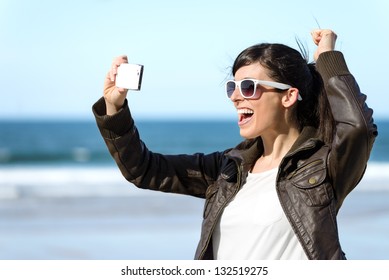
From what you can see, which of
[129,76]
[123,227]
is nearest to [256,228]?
[129,76]

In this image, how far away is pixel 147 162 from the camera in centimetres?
291

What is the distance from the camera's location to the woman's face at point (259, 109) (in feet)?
8.96

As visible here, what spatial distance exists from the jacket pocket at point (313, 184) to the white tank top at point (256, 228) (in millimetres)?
98

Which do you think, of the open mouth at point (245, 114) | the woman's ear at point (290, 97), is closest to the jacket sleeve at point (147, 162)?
the open mouth at point (245, 114)

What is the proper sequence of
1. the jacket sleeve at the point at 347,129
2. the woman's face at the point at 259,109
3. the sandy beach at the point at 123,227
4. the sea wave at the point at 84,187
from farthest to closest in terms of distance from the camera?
the sea wave at the point at 84,187
the sandy beach at the point at 123,227
the woman's face at the point at 259,109
the jacket sleeve at the point at 347,129

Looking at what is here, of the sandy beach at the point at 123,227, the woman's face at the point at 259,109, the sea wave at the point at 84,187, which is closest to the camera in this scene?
the woman's face at the point at 259,109

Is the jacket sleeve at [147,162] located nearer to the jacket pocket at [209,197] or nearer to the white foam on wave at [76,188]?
the jacket pocket at [209,197]

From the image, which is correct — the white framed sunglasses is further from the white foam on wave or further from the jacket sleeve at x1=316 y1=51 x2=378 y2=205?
the white foam on wave

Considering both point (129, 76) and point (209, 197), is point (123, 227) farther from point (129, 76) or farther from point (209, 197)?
point (129, 76)

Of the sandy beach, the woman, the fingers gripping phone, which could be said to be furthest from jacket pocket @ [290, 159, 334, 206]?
the sandy beach

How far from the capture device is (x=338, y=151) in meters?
2.54
